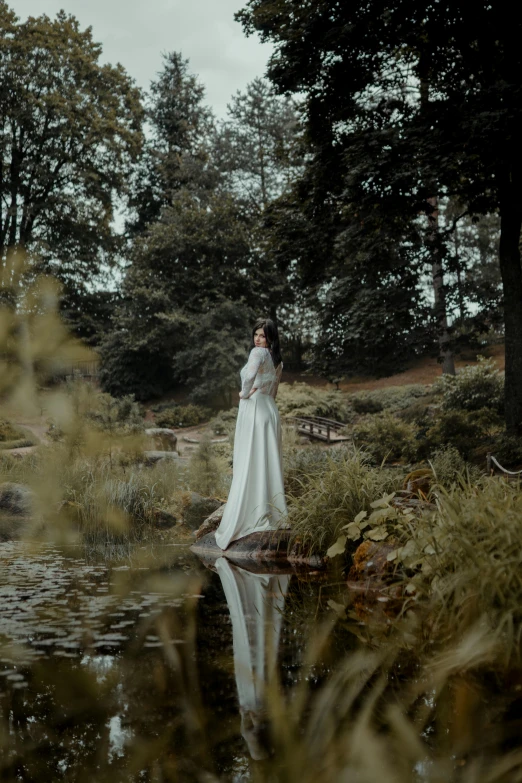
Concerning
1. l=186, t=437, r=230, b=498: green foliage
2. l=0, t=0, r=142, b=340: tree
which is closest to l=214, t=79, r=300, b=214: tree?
l=0, t=0, r=142, b=340: tree

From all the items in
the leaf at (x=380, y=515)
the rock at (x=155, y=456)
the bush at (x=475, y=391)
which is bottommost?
the rock at (x=155, y=456)

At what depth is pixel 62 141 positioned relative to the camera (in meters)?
26.7

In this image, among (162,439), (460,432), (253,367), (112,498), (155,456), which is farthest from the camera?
(162,439)

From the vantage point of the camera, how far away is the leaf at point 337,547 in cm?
575

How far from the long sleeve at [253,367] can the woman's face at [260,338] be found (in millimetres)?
59

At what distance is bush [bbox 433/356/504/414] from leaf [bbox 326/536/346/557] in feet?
36.8

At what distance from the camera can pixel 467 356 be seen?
29.8m

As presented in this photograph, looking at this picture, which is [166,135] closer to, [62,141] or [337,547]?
[62,141]

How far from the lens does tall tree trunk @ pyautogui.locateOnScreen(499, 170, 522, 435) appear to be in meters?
11.1

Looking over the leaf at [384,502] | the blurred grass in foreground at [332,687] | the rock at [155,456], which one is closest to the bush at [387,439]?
the rock at [155,456]

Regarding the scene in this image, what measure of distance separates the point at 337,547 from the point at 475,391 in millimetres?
12088

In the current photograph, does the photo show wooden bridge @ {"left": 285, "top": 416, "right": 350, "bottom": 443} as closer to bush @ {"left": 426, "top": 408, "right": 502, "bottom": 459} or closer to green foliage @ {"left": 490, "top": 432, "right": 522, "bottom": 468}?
bush @ {"left": 426, "top": 408, "right": 502, "bottom": 459}

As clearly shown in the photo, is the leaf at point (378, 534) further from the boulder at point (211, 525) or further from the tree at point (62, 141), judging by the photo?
the tree at point (62, 141)

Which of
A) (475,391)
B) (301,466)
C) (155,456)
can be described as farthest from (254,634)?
(475,391)
